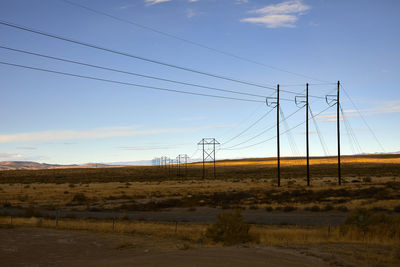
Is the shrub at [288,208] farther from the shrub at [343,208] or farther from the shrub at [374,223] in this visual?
the shrub at [374,223]

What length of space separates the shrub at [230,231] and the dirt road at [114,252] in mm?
2250

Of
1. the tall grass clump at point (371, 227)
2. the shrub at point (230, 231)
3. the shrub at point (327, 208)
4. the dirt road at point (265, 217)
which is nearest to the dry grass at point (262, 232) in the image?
the tall grass clump at point (371, 227)

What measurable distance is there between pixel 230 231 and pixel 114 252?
21.6ft

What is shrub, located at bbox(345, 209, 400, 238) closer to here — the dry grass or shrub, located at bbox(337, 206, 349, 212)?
the dry grass

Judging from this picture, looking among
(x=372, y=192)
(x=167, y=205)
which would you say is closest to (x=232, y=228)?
(x=167, y=205)

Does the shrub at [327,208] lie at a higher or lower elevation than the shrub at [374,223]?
lower

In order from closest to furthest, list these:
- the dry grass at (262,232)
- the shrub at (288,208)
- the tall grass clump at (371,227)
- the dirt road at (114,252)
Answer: the dirt road at (114,252) → the dry grass at (262,232) → the tall grass clump at (371,227) → the shrub at (288,208)

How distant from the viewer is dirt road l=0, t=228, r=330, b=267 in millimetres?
15703

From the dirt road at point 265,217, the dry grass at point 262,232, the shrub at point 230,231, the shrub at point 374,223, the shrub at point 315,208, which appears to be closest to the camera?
the dry grass at point 262,232

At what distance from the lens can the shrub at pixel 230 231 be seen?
22.2 metres

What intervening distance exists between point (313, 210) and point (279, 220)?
7.98 m

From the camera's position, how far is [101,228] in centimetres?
2906

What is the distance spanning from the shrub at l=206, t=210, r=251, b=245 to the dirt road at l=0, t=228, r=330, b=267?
2.25 m

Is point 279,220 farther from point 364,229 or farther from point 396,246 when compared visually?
point 396,246
